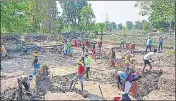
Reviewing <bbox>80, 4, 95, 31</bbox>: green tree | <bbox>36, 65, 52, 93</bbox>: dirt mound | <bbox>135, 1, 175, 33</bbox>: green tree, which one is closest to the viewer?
<bbox>36, 65, 52, 93</bbox>: dirt mound

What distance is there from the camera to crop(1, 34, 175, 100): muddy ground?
1380 cm

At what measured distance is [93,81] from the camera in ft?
56.0

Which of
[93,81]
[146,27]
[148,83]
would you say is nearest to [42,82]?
[93,81]

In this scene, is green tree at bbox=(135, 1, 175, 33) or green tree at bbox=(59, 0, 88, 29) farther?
green tree at bbox=(59, 0, 88, 29)

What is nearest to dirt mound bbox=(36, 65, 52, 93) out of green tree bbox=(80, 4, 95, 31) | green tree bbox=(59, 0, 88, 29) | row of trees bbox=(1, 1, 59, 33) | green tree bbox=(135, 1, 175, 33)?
green tree bbox=(135, 1, 175, 33)

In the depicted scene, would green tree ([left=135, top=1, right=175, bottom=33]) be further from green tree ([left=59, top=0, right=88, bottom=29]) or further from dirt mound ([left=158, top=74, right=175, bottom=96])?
green tree ([left=59, top=0, right=88, bottom=29])

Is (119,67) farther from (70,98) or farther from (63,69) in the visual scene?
(70,98)

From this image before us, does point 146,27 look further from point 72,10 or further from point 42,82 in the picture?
point 42,82

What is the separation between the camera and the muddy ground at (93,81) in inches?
543

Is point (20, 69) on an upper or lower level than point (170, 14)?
lower

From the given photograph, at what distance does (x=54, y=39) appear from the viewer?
4231cm

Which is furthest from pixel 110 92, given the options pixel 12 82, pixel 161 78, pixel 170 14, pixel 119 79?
pixel 170 14

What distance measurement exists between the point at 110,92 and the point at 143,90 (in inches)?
62.6

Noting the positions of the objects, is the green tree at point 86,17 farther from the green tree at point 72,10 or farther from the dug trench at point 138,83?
the dug trench at point 138,83
